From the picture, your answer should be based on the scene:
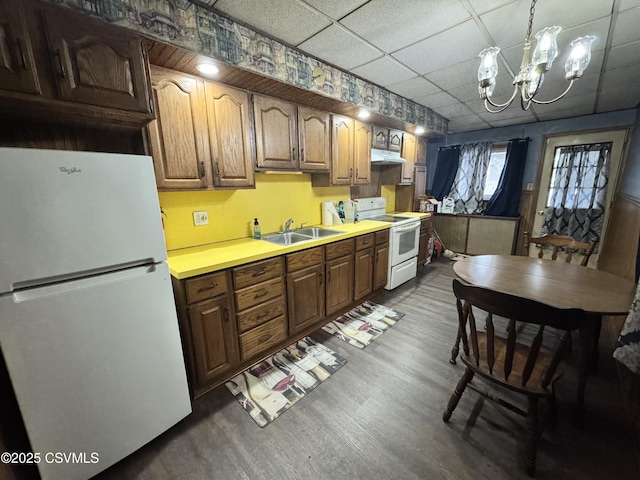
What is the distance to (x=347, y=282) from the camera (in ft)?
8.57

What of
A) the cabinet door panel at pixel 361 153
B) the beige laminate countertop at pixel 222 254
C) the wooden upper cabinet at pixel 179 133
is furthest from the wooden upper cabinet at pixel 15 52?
the cabinet door panel at pixel 361 153

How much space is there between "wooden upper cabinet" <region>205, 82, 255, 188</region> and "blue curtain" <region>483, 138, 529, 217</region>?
438 centimetres

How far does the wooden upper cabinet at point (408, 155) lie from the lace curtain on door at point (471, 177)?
1420 millimetres

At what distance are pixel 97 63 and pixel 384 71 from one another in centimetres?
219

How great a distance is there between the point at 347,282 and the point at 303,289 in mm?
629

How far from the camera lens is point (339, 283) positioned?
2.52 m

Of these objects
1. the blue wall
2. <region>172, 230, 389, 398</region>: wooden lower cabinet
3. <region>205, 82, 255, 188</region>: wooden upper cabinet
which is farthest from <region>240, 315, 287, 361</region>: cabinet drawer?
the blue wall

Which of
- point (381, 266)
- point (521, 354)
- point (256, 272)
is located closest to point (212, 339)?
point (256, 272)

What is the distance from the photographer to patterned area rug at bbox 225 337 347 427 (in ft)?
5.17

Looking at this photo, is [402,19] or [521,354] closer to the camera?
[521,354]

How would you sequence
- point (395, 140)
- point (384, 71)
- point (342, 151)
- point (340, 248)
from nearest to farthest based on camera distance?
point (384, 71) < point (340, 248) < point (342, 151) < point (395, 140)

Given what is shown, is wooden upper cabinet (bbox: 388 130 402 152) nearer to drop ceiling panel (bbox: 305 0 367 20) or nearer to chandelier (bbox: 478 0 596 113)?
chandelier (bbox: 478 0 596 113)

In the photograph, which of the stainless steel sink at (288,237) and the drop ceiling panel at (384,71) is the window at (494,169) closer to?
the drop ceiling panel at (384,71)

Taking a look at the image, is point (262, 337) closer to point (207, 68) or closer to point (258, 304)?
point (258, 304)
